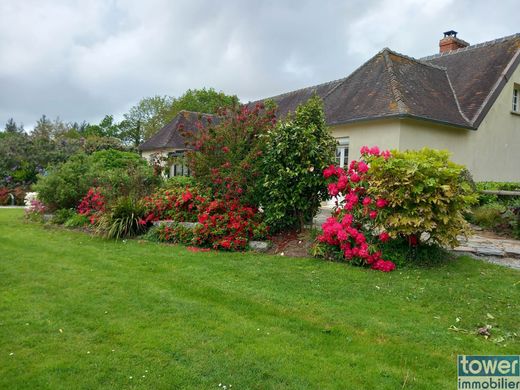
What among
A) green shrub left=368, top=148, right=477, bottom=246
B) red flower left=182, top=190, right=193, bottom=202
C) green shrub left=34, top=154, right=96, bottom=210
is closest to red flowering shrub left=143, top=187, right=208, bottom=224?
red flower left=182, top=190, right=193, bottom=202

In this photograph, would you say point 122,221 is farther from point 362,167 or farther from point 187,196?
point 362,167

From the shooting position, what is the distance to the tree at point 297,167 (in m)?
7.49

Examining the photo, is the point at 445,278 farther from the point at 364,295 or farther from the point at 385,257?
the point at 364,295

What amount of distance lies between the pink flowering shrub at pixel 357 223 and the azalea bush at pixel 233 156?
5.37 ft

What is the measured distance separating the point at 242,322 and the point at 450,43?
17248mm

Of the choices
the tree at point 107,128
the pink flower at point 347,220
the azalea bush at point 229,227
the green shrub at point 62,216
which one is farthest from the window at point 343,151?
the tree at point 107,128

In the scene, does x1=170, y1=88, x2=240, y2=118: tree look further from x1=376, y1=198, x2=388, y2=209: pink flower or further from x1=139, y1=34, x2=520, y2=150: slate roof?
x1=376, y1=198, x2=388, y2=209: pink flower

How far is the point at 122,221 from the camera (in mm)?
8703

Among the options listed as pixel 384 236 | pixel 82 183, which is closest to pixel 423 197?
pixel 384 236

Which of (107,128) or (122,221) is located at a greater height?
(107,128)

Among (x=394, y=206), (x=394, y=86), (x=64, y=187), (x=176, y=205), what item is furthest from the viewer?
(x=394, y=86)

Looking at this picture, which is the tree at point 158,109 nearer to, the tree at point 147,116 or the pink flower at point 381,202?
the tree at point 147,116

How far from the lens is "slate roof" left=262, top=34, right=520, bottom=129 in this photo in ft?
39.4

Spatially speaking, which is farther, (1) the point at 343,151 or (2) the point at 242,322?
(1) the point at 343,151
